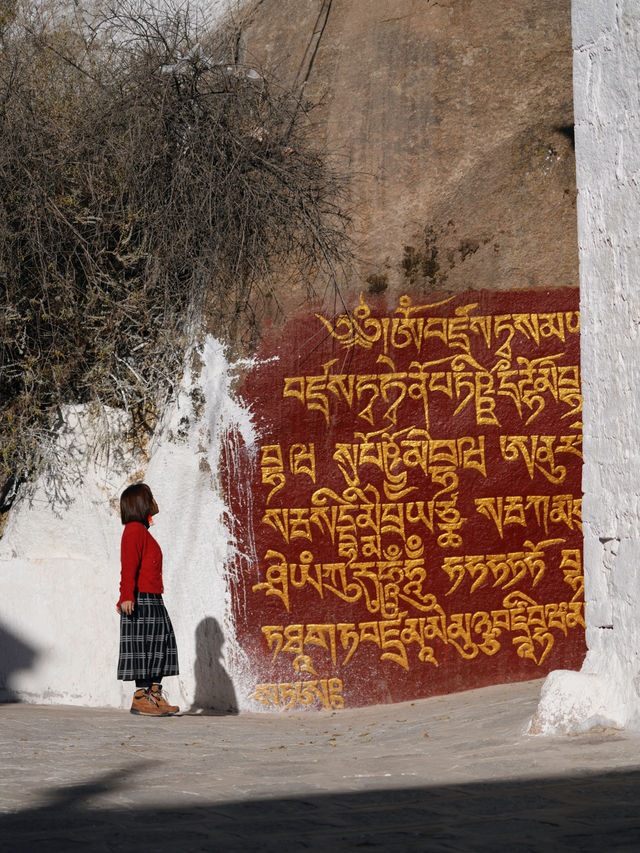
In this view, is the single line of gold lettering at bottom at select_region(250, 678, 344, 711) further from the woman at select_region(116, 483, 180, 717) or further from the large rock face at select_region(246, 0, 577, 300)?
the large rock face at select_region(246, 0, 577, 300)

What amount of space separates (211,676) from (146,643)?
668mm

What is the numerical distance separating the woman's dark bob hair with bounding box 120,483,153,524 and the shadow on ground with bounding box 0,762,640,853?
2.54 m

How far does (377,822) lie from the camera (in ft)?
8.95

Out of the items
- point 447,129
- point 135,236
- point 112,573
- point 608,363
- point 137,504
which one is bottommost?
point 112,573

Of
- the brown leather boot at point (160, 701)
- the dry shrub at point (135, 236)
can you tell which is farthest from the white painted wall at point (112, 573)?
the brown leather boot at point (160, 701)

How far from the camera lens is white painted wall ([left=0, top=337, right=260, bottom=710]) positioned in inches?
241

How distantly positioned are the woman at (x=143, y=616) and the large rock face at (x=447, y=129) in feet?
6.60

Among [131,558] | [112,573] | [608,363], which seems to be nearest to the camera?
[608,363]

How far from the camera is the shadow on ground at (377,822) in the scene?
8.11ft

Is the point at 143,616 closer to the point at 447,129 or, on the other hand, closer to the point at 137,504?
the point at 137,504

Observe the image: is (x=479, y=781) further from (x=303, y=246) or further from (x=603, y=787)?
(x=303, y=246)

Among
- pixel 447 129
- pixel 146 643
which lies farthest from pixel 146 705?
pixel 447 129

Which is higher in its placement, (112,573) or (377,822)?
(112,573)

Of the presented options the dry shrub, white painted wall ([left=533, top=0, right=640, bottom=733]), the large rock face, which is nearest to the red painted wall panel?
the large rock face
